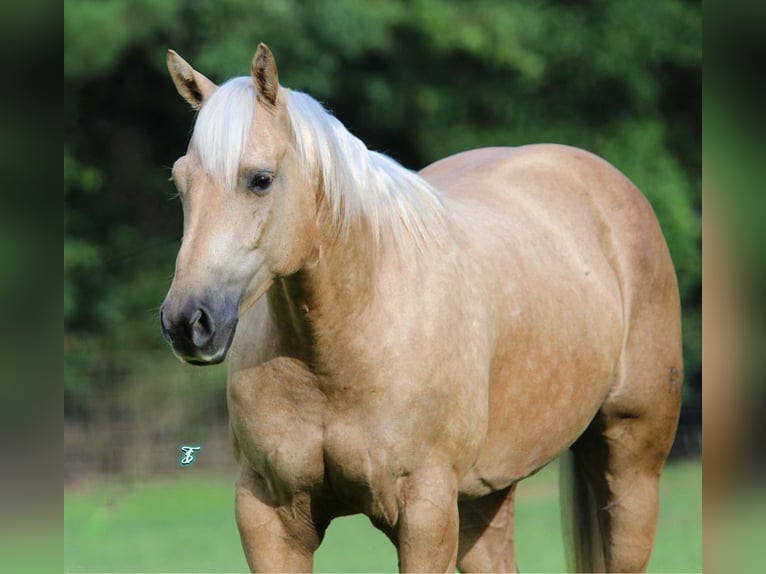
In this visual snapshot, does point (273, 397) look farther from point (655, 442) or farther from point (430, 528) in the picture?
point (655, 442)

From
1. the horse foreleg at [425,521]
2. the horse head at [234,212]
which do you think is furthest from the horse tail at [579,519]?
the horse head at [234,212]

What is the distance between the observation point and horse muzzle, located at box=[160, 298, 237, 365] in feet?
8.14

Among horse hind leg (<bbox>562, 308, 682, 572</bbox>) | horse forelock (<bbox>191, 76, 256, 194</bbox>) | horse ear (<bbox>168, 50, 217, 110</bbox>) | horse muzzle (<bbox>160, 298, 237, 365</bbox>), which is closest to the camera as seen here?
horse muzzle (<bbox>160, 298, 237, 365</bbox>)

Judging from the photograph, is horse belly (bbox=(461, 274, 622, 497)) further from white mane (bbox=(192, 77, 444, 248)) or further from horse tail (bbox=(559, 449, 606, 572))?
horse tail (bbox=(559, 449, 606, 572))

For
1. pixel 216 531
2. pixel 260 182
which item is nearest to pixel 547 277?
pixel 260 182

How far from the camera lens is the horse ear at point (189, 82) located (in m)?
2.91

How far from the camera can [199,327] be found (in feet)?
8.22

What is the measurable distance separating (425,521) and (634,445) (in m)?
1.48

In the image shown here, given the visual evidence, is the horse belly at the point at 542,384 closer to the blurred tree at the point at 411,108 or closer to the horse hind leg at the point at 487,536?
the horse hind leg at the point at 487,536

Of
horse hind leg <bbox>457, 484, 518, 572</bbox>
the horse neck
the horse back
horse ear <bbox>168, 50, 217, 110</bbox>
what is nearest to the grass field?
horse hind leg <bbox>457, 484, 518, 572</bbox>

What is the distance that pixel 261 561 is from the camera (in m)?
3.19

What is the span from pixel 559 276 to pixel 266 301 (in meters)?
1.18

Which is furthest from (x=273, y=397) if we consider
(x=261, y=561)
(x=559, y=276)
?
(x=559, y=276)

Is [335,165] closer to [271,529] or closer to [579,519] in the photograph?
[271,529]
